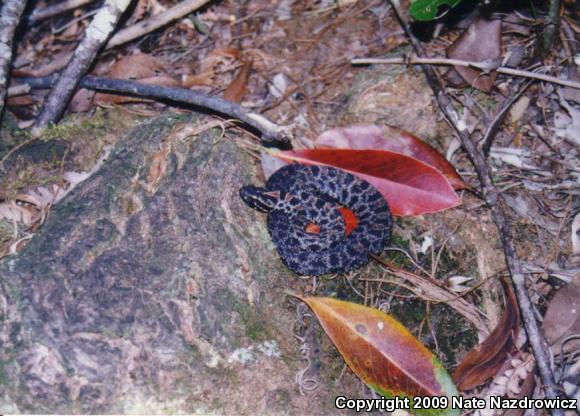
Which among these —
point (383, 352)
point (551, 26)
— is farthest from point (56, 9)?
point (551, 26)

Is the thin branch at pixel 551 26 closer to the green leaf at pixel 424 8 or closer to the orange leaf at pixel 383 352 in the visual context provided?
the green leaf at pixel 424 8

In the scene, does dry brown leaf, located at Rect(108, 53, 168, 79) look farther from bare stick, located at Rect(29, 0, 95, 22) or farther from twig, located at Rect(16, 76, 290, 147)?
bare stick, located at Rect(29, 0, 95, 22)

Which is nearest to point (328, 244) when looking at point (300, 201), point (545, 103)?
point (300, 201)

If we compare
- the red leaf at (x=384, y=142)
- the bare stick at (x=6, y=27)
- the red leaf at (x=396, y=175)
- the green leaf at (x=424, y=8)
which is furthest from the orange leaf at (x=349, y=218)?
the bare stick at (x=6, y=27)

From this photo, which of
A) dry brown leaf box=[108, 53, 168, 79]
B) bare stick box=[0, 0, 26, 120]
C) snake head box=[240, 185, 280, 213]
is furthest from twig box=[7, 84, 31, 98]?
snake head box=[240, 185, 280, 213]

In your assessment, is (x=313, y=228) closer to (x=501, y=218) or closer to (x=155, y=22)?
(x=501, y=218)

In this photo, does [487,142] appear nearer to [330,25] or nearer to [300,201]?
[300,201]
